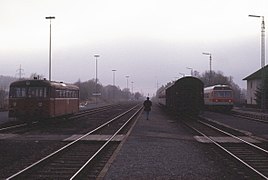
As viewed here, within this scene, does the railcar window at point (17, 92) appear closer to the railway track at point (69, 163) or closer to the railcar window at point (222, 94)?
the railway track at point (69, 163)

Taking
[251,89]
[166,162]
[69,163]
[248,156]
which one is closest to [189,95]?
[248,156]

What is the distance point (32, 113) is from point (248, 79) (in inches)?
2537

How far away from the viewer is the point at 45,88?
24.8m

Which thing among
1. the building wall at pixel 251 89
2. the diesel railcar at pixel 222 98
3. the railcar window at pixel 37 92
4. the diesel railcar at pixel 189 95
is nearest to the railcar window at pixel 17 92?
the railcar window at pixel 37 92

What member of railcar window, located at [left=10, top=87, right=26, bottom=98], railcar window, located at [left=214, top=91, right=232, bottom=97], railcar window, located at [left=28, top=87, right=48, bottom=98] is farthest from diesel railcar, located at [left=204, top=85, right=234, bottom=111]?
railcar window, located at [left=10, top=87, right=26, bottom=98]

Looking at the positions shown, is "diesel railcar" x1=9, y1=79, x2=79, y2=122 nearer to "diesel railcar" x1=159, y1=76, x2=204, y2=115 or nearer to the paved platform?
the paved platform

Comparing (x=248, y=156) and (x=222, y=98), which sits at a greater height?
(x=222, y=98)

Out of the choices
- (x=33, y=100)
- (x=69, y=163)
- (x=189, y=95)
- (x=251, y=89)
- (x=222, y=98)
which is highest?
(x=251, y=89)

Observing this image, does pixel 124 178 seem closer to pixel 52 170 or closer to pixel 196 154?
pixel 52 170

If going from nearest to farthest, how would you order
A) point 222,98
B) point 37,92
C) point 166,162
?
point 166,162 < point 37,92 < point 222,98

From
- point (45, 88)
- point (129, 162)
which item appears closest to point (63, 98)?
point (45, 88)

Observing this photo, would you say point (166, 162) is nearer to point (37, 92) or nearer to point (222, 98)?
point (37, 92)

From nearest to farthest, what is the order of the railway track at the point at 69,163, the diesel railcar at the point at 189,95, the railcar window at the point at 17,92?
the railway track at the point at 69,163 < the railcar window at the point at 17,92 < the diesel railcar at the point at 189,95

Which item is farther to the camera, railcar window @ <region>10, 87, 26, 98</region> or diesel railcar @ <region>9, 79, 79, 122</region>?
railcar window @ <region>10, 87, 26, 98</region>
